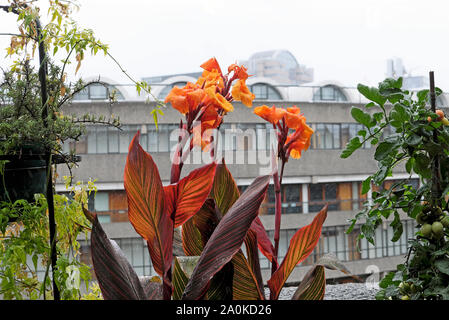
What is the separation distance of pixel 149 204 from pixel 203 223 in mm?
99

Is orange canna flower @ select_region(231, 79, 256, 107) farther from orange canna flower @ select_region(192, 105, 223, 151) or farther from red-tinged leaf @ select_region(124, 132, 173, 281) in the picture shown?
red-tinged leaf @ select_region(124, 132, 173, 281)

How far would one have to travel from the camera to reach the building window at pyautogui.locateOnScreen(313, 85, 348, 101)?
41.7 feet

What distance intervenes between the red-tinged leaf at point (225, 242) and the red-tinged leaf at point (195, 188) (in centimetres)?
4

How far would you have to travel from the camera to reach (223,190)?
67 cm

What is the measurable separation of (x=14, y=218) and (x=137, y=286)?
0.36 metres

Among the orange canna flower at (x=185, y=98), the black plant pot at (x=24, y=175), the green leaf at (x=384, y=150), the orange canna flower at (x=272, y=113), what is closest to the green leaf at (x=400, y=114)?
the green leaf at (x=384, y=150)

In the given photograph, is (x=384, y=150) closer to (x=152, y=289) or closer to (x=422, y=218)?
(x=422, y=218)

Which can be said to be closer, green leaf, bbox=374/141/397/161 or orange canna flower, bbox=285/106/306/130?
orange canna flower, bbox=285/106/306/130

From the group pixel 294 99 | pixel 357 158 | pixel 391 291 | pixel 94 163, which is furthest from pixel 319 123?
pixel 391 291

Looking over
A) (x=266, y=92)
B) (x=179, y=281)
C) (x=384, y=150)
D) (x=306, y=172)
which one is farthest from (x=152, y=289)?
(x=306, y=172)

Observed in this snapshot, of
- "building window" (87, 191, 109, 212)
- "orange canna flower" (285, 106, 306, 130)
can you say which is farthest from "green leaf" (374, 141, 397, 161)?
"building window" (87, 191, 109, 212)

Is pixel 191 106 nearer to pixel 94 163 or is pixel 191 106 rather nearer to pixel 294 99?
pixel 94 163

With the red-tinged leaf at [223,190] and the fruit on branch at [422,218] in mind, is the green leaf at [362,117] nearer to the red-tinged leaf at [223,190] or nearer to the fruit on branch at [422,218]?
the fruit on branch at [422,218]
